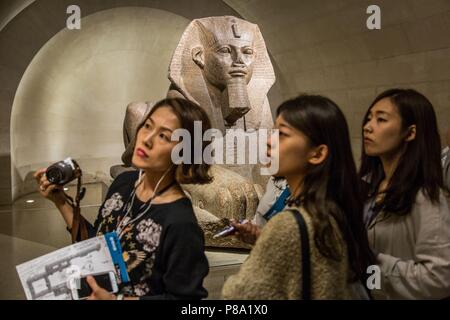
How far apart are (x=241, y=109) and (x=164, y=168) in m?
2.66

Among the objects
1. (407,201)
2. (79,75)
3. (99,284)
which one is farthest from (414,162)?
(79,75)

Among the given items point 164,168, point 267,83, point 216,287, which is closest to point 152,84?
point 267,83

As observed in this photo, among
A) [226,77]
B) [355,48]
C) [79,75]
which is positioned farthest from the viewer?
[79,75]

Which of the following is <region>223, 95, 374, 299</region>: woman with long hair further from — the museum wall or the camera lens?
the museum wall

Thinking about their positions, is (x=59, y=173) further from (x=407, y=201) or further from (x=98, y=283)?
(x=407, y=201)

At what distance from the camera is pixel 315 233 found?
142 cm

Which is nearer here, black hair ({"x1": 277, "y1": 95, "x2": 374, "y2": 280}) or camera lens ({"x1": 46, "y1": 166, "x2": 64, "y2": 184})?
black hair ({"x1": 277, "y1": 95, "x2": 374, "y2": 280})

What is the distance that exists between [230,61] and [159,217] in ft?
9.61

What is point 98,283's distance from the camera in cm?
171

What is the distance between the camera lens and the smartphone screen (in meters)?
1.71

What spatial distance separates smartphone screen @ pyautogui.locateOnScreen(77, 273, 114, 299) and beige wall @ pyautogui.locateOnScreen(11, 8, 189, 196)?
5870 millimetres

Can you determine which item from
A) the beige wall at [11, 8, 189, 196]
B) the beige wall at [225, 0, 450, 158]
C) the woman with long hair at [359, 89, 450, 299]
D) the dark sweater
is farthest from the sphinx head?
the beige wall at [11, 8, 189, 196]

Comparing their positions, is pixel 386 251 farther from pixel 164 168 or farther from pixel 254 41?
pixel 254 41
